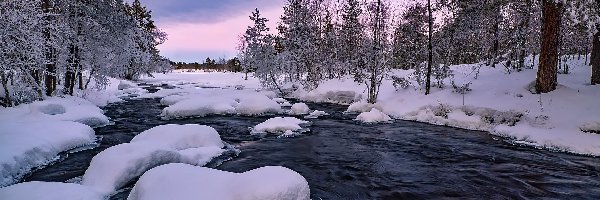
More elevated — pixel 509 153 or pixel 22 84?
pixel 22 84

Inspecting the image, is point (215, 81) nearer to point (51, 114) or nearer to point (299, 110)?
point (299, 110)

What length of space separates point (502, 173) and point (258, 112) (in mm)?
11173

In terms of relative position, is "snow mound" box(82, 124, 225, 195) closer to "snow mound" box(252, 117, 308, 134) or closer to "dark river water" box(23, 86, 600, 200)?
"dark river water" box(23, 86, 600, 200)

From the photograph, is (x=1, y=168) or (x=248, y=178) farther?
(x=1, y=168)

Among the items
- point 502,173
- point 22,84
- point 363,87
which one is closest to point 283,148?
point 502,173

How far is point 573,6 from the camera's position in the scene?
9594 mm

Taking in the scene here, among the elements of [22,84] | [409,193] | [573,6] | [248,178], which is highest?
[573,6]

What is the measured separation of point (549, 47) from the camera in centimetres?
1262

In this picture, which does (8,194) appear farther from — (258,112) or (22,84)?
(258,112)

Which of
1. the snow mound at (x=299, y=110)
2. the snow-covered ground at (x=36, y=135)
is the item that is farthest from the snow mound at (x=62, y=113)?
the snow mound at (x=299, y=110)

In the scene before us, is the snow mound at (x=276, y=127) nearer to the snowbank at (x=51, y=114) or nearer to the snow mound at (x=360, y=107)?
the snowbank at (x=51, y=114)

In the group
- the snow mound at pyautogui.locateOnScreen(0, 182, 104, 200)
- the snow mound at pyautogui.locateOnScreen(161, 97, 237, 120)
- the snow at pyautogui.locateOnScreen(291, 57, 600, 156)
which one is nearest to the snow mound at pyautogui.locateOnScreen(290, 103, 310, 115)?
the snow at pyautogui.locateOnScreen(291, 57, 600, 156)

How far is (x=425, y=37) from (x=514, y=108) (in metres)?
8.90

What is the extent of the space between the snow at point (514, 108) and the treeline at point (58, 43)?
1240 cm
